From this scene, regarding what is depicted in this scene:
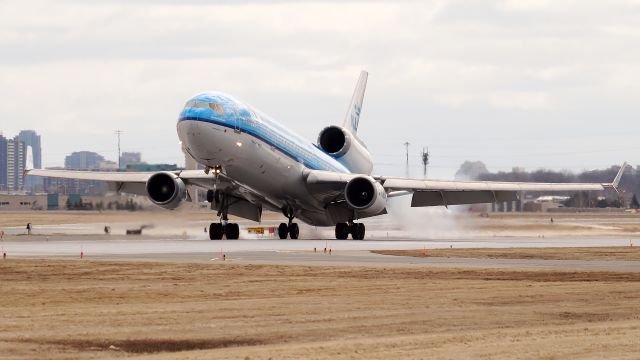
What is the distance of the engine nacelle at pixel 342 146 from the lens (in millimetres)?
71875

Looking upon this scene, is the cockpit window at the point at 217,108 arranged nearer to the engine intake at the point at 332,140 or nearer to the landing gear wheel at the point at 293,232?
the landing gear wheel at the point at 293,232

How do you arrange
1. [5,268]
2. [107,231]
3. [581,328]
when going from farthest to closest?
[107,231], [5,268], [581,328]

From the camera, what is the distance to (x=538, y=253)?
4819 cm

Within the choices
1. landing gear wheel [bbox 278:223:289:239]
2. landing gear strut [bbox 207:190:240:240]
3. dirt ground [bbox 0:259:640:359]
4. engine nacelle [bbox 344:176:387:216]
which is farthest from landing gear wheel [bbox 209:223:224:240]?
dirt ground [bbox 0:259:640:359]

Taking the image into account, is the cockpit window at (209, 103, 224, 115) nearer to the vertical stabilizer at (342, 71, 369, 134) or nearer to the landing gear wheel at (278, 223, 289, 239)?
the landing gear wheel at (278, 223, 289, 239)

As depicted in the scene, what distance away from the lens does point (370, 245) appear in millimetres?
56469

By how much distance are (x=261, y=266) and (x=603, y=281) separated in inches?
416

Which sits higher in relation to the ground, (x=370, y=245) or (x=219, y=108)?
(x=219, y=108)

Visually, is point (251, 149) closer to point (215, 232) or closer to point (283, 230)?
point (215, 232)

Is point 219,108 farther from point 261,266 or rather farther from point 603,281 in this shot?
point 603,281

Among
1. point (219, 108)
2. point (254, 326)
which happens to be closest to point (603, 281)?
point (254, 326)

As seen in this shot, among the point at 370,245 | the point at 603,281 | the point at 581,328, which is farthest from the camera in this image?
the point at 370,245

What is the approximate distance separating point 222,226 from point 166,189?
11.1ft

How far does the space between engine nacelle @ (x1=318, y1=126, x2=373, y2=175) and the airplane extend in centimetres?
6
